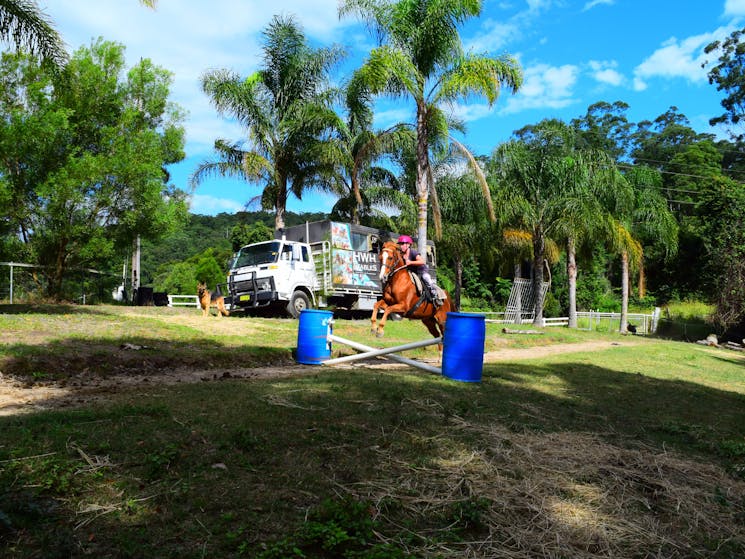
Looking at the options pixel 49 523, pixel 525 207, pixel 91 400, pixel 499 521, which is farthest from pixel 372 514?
pixel 525 207

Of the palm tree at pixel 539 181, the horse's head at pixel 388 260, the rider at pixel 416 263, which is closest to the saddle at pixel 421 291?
the rider at pixel 416 263

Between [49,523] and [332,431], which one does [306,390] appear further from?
[49,523]

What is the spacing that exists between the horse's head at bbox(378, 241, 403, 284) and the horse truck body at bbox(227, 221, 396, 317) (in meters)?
6.49

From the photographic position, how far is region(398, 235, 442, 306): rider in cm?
1053

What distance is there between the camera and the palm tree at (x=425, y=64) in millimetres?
17000

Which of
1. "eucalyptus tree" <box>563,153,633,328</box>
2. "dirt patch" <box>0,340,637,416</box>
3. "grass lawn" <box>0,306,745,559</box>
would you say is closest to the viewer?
"grass lawn" <box>0,306,745,559</box>

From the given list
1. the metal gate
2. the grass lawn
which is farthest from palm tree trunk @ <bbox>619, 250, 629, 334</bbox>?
the grass lawn

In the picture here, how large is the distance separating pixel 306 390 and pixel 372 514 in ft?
9.73

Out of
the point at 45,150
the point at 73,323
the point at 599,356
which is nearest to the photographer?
the point at 73,323

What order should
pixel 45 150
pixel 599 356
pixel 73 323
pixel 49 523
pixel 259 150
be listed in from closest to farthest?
pixel 49 523 → pixel 73 323 → pixel 599 356 → pixel 45 150 → pixel 259 150

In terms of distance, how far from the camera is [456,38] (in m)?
17.6

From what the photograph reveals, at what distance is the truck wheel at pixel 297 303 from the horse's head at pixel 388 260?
7225 millimetres

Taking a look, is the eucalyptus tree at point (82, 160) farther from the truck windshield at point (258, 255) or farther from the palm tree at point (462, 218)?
the palm tree at point (462, 218)

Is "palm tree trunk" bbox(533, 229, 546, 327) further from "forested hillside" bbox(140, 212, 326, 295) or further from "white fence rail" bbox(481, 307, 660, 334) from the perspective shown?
"forested hillside" bbox(140, 212, 326, 295)
